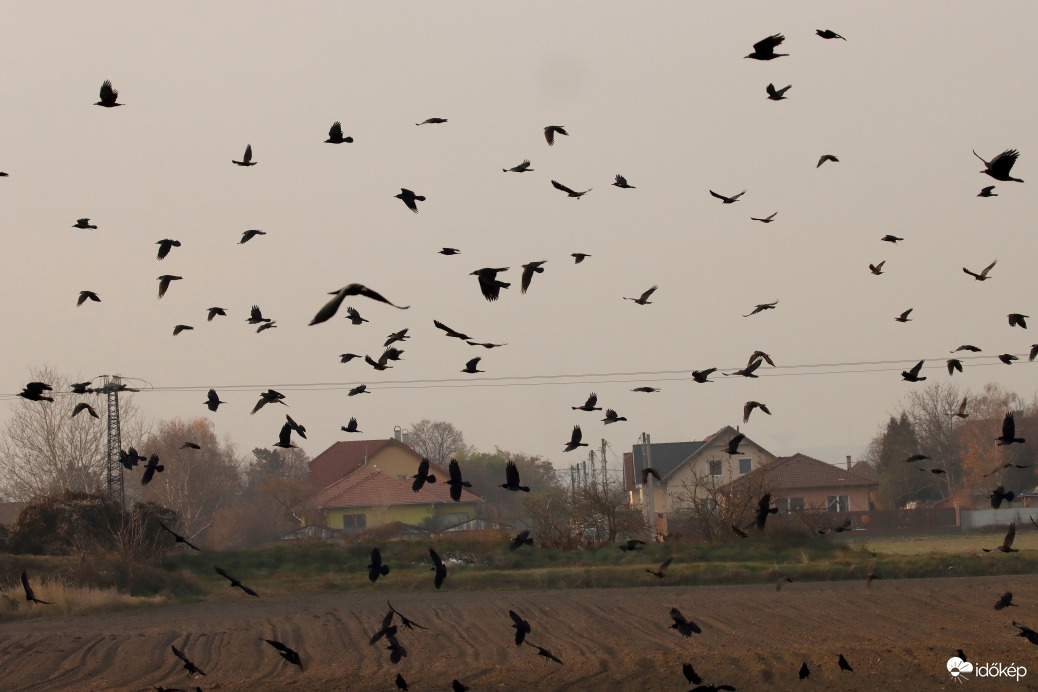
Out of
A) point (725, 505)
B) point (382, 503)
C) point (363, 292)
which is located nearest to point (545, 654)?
point (363, 292)

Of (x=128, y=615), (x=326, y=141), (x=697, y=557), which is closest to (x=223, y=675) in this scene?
(x=128, y=615)

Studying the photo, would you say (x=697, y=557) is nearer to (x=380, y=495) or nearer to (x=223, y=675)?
(x=223, y=675)

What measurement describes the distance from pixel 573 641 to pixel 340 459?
212 ft

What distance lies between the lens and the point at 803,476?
71500 mm

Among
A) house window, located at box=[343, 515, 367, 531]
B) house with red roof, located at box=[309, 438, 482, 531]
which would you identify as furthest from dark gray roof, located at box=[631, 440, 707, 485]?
house window, located at box=[343, 515, 367, 531]

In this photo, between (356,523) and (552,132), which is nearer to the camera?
(552,132)

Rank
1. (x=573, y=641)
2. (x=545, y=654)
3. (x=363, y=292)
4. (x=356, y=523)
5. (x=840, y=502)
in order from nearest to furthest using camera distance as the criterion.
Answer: (x=363, y=292) < (x=545, y=654) < (x=573, y=641) < (x=356, y=523) < (x=840, y=502)

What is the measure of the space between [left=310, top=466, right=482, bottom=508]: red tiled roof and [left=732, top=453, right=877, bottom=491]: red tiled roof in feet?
62.8

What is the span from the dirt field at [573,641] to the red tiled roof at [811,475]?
4223 centimetres

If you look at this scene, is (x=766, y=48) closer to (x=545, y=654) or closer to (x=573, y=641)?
(x=545, y=654)

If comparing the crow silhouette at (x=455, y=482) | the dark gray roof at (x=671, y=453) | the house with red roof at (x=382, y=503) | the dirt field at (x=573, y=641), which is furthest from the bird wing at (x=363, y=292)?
the dark gray roof at (x=671, y=453)

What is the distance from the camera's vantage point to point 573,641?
2181cm

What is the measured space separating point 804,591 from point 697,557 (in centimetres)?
852

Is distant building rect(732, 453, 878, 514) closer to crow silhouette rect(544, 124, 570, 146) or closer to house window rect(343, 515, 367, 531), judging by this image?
house window rect(343, 515, 367, 531)
